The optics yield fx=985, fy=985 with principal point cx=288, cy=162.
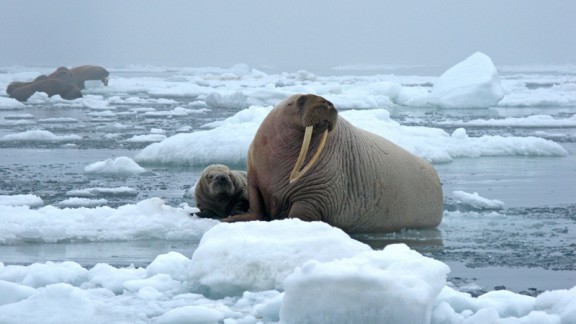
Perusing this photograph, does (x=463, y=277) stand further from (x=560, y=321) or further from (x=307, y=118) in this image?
(x=307, y=118)

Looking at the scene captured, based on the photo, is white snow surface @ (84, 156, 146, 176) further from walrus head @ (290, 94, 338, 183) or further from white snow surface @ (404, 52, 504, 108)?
white snow surface @ (404, 52, 504, 108)

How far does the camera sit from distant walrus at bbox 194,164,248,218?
6.75 m

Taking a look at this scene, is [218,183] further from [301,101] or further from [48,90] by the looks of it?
[48,90]

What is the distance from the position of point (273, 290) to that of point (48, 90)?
2058cm

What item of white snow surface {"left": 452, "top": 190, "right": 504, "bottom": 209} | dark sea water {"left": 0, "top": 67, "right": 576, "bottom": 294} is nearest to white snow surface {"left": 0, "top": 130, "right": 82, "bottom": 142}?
dark sea water {"left": 0, "top": 67, "right": 576, "bottom": 294}

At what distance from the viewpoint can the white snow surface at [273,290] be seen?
3582mm

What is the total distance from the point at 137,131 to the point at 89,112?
5.34m

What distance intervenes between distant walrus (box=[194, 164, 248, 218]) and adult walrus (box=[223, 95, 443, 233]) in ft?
1.23

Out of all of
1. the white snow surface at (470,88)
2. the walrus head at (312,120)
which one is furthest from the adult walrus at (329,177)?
the white snow surface at (470,88)

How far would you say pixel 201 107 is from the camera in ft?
71.3

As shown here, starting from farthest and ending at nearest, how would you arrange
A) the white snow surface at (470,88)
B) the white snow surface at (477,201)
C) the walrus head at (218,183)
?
the white snow surface at (470,88) < the white snow surface at (477,201) < the walrus head at (218,183)

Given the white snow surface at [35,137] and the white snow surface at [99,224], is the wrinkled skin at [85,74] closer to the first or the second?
the white snow surface at [35,137]

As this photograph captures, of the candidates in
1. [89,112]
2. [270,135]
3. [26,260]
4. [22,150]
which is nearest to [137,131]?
[22,150]

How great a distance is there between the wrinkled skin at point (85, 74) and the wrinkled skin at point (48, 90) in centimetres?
320
